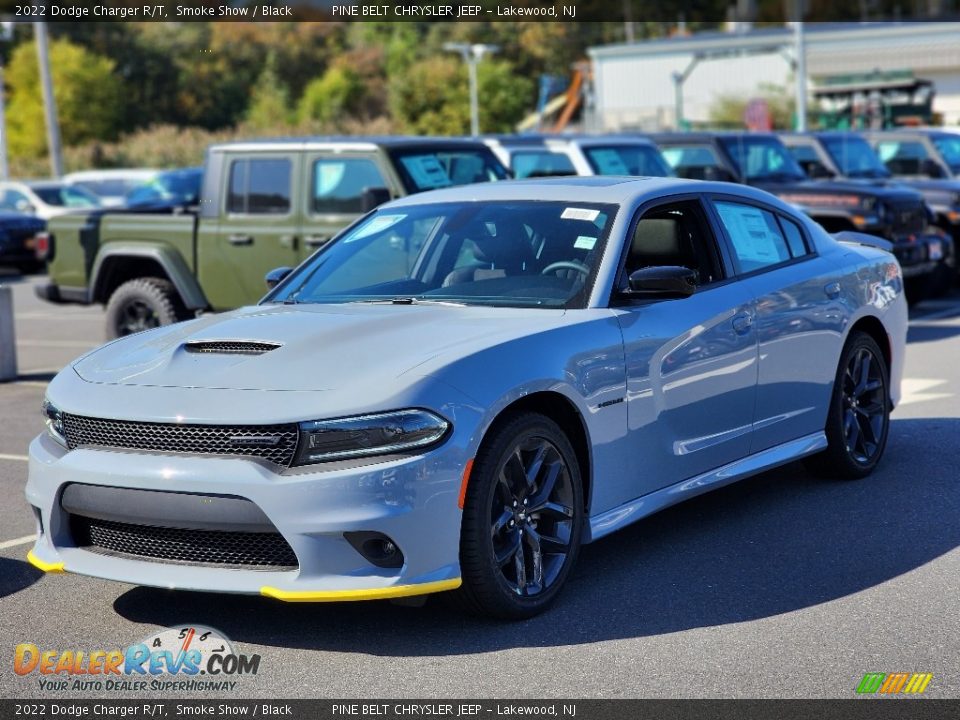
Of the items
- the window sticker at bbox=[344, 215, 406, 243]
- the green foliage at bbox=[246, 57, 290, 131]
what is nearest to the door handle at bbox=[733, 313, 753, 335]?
the window sticker at bbox=[344, 215, 406, 243]

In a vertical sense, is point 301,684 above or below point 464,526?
below

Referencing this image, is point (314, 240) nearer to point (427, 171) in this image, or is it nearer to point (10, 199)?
point (427, 171)

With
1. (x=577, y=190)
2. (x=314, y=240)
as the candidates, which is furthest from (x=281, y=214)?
(x=577, y=190)

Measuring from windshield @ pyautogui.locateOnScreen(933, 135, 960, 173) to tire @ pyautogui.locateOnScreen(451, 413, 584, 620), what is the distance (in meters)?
16.0

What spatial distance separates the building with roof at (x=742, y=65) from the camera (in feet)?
178

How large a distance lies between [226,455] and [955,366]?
8103mm

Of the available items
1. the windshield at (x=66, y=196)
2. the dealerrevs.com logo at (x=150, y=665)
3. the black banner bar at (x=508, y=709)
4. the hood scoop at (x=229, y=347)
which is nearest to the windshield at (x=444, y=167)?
the hood scoop at (x=229, y=347)

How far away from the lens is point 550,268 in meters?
6.24

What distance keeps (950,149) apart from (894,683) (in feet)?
56.3

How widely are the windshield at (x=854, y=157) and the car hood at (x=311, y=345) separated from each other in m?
14.1

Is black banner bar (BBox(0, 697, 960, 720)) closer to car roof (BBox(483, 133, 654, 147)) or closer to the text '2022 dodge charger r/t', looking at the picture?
the text '2022 dodge charger r/t'

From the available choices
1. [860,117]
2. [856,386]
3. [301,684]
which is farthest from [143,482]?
[860,117]

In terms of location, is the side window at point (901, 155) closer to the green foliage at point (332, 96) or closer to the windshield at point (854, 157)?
the windshield at point (854, 157)

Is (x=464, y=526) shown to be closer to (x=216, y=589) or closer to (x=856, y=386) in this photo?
(x=216, y=589)
